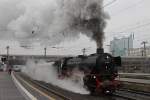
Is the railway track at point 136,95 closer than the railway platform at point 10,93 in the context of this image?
No

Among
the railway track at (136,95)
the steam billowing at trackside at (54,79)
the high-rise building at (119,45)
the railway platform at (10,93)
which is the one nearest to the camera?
the railway platform at (10,93)

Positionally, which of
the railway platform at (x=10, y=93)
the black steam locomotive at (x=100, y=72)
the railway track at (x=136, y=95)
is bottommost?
the railway track at (x=136, y=95)

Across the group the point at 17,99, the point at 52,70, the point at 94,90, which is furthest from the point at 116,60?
the point at 52,70

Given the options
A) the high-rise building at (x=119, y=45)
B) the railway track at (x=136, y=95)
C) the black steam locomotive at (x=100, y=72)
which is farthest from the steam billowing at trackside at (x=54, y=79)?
the high-rise building at (x=119, y=45)

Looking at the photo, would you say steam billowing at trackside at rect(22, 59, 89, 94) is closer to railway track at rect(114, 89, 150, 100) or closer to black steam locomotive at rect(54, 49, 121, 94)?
black steam locomotive at rect(54, 49, 121, 94)

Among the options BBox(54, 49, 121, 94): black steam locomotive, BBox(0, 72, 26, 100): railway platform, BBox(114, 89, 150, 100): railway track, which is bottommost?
BBox(114, 89, 150, 100): railway track

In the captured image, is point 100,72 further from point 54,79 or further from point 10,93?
point 54,79

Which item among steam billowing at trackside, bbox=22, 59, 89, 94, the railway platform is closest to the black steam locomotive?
steam billowing at trackside, bbox=22, 59, 89, 94

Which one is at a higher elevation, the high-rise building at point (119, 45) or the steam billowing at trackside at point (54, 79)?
the high-rise building at point (119, 45)

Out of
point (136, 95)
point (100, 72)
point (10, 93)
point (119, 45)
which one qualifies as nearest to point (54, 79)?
point (100, 72)

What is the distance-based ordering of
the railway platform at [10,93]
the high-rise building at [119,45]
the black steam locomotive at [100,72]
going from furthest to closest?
the high-rise building at [119,45] → the black steam locomotive at [100,72] → the railway platform at [10,93]

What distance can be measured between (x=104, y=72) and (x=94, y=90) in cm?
180

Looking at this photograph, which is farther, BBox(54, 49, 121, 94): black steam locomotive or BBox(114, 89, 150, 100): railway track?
BBox(54, 49, 121, 94): black steam locomotive

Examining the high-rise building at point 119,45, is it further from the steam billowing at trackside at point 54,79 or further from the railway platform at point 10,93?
the railway platform at point 10,93
